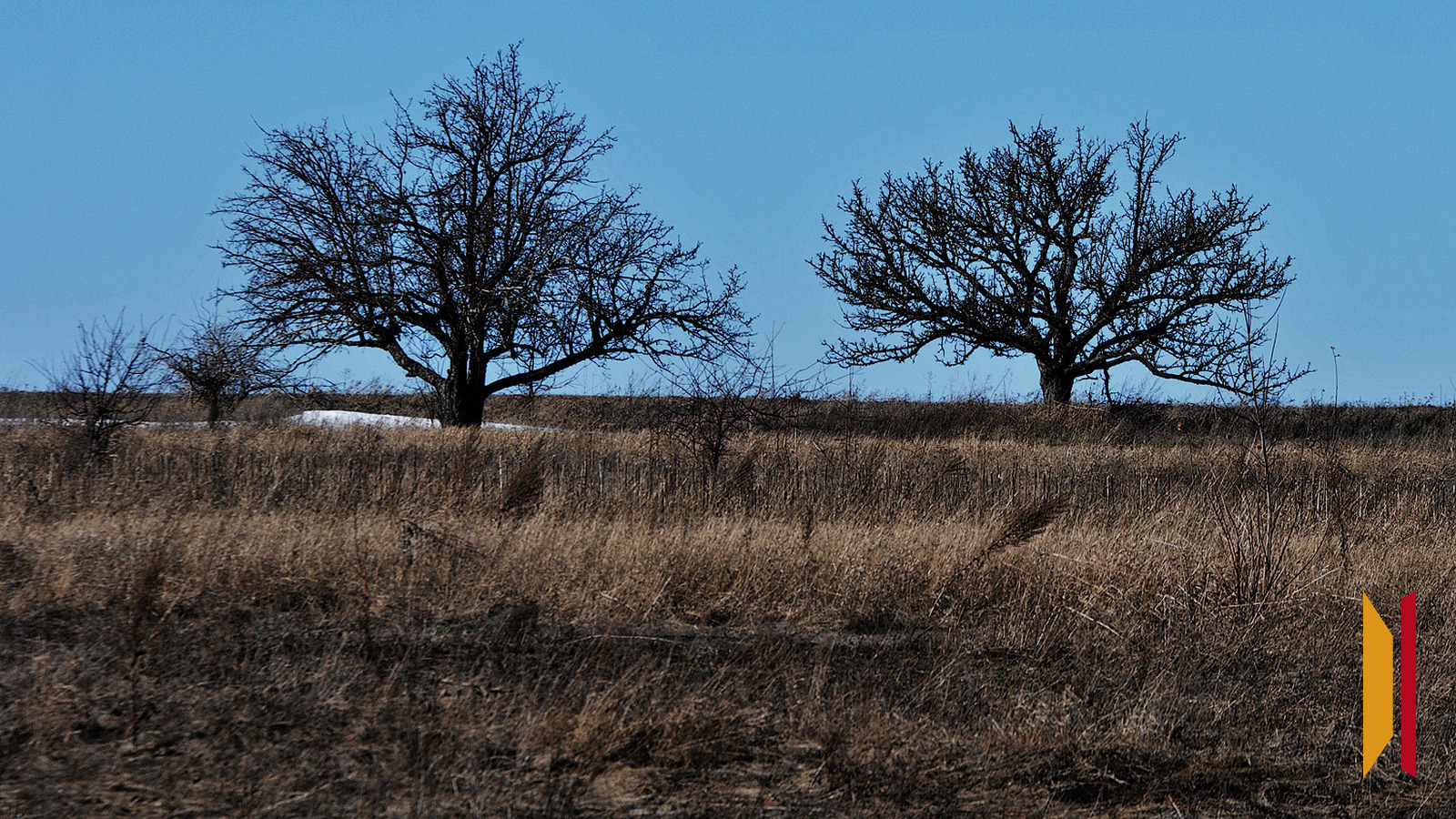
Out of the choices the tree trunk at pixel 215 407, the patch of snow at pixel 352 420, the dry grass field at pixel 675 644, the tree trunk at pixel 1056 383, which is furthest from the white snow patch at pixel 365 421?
the tree trunk at pixel 1056 383

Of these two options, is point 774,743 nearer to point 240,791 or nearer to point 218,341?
point 240,791

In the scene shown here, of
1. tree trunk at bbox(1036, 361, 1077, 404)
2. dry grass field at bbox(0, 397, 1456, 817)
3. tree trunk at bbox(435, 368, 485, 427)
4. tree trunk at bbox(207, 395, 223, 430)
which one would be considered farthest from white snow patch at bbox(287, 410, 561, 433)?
tree trunk at bbox(1036, 361, 1077, 404)

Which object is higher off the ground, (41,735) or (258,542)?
(258,542)

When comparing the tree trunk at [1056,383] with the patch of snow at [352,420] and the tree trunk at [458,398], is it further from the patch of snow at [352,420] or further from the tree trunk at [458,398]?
the patch of snow at [352,420]

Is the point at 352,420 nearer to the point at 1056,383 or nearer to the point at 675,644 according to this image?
the point at 675,644

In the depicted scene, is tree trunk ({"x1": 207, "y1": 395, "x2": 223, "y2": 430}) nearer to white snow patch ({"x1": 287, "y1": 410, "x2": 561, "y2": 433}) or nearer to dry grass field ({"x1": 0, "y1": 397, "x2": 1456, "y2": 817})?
white snow patch ({"x1": 287, "y1": 410, "x2": 561, "y2": 433})

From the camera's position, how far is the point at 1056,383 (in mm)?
22891

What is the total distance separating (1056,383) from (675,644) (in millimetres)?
19198

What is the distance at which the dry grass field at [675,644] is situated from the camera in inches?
149

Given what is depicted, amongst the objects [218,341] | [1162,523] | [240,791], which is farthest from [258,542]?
[218,341]

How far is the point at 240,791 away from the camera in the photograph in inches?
139

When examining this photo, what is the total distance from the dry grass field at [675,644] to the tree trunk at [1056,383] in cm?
1194

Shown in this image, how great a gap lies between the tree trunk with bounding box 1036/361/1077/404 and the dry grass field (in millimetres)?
11941

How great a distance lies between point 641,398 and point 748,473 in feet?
34.9
